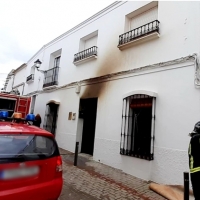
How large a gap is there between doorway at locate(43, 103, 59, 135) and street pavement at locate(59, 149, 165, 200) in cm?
418

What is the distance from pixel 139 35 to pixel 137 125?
3.10m

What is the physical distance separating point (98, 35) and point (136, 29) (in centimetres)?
223

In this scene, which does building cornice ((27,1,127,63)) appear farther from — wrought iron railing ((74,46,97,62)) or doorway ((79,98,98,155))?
doorway ((79,98,98,155))

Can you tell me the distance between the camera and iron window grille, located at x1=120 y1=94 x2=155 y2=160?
6.08 metres

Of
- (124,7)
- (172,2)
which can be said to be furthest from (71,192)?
(124,7)

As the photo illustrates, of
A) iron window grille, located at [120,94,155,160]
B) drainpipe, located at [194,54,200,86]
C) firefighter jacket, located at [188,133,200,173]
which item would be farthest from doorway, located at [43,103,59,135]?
firefighter jacket, located at [188,133,200,173]

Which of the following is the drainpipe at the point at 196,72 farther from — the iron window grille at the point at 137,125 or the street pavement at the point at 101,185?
the street pavement at the point at 101,185

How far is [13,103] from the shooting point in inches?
397

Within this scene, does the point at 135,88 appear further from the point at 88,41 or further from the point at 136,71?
the point at 88,41

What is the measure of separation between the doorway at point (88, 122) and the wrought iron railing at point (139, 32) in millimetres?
2792

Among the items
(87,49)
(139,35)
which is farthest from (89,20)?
(139,35)

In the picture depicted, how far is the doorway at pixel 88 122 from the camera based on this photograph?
862cm

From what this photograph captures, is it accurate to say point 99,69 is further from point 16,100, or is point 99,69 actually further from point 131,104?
point 16,100

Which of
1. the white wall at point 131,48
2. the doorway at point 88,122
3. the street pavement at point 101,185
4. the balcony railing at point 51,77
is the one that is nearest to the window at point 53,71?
the balcony railing at point 51,77
